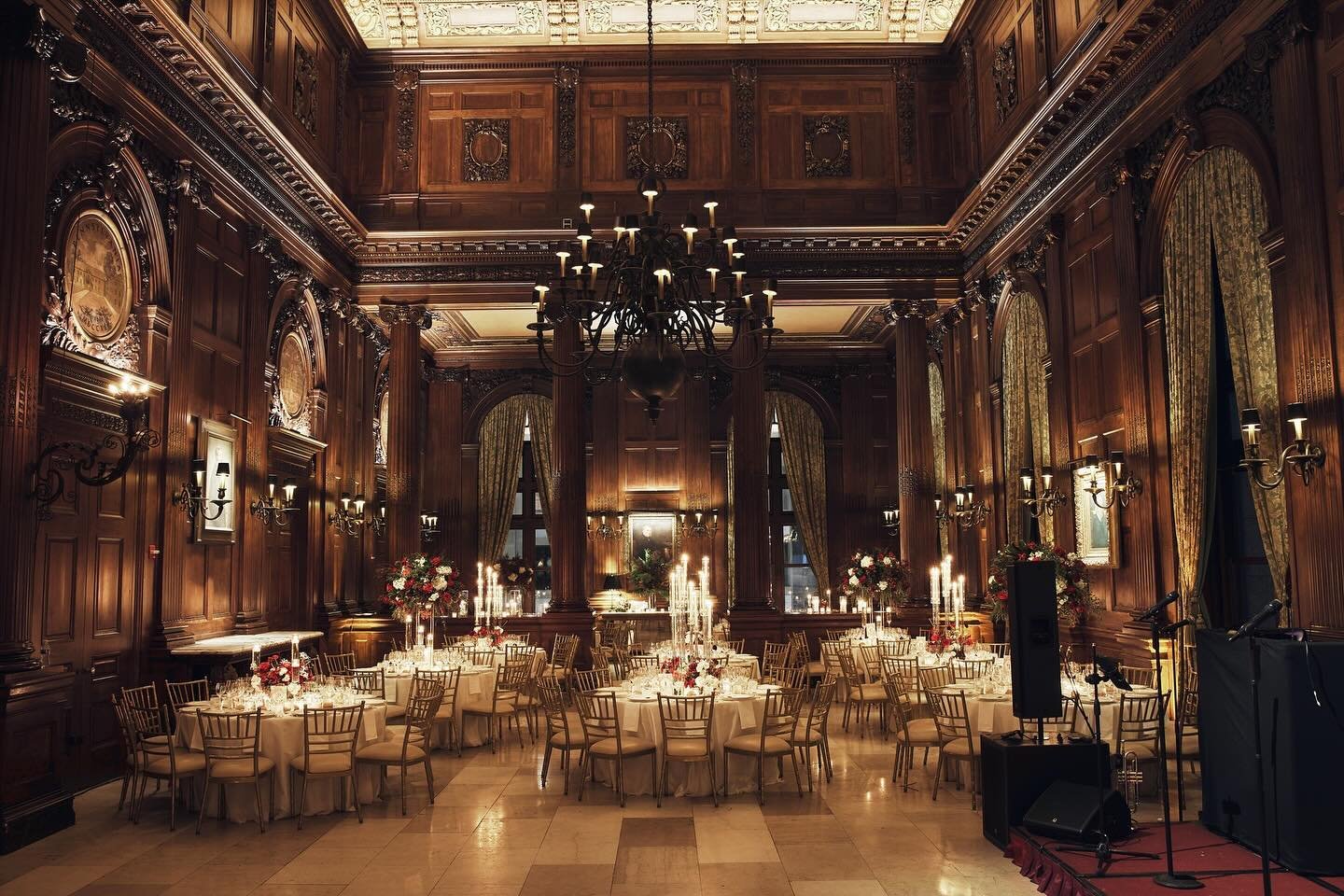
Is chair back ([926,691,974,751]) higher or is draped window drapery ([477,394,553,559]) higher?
draped window drapery ([477,394,553,559])

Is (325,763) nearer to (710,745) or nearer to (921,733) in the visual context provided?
(710,745)

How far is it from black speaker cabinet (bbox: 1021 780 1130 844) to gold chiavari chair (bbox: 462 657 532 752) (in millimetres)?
5469

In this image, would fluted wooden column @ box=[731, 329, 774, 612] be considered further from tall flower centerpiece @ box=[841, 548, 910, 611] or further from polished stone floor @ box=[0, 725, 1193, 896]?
polished stone floor @ box=[0, 725, 1193, 896]

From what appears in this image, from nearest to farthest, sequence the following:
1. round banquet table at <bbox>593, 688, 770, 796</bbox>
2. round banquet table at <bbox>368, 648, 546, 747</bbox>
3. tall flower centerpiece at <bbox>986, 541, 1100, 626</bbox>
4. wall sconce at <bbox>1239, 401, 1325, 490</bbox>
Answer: wall sconce at <bbox>1239, 401, 1325, 490</bbox> → round banquet table at <bbox>593, 688, 770, 796</bbox> → tall flower centerpiece at <bbox>986, 541, 1100, 626</bbox> → round banquet table at <bbox>368, 648, 546, 747</bbox>

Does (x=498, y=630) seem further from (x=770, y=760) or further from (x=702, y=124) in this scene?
(x=702, y=124)

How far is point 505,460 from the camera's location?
2070 centimetres

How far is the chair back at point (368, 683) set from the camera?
28.5 feet

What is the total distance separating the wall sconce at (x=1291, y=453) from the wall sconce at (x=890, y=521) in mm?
11259

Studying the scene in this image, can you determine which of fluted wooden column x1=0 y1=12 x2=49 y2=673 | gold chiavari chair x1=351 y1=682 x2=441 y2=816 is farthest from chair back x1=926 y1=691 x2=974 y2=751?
fluted wooden column x1=0 y1=12 x2=49 y2=673

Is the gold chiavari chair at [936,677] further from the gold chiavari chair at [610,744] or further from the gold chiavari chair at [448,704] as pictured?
the gold chiavari chair at [448,704]

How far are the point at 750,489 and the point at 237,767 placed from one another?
9046 mm

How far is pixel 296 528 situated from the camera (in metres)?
13.1

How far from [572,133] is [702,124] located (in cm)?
192

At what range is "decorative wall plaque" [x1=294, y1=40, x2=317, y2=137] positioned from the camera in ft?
42.5
